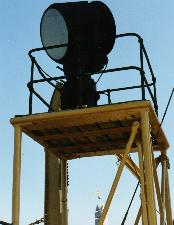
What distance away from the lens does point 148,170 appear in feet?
24.8

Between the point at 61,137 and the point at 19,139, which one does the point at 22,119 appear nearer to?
the point at 19,139

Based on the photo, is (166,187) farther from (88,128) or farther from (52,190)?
(52,190)

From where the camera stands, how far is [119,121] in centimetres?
855

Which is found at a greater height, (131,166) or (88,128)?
(88,128)

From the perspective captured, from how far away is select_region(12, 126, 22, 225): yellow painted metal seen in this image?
26.0 feet

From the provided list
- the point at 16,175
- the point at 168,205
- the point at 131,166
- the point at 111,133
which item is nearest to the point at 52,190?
the point at 131,166

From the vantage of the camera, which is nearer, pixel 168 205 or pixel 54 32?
pixel 54 32

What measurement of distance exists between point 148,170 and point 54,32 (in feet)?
11.6

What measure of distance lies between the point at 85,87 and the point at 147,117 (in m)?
1.78

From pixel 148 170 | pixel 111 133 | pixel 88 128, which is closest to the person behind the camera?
pixel 148 170

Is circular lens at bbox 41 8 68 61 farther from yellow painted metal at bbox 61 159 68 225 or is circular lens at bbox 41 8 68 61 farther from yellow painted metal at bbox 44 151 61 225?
yellow painted metal at bbox 44 151 61 225

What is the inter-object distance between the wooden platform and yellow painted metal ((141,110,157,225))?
236mm

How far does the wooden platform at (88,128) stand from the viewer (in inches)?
314

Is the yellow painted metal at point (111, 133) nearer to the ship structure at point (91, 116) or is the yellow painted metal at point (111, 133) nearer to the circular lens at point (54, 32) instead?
the ship structure at point (91, 116)
